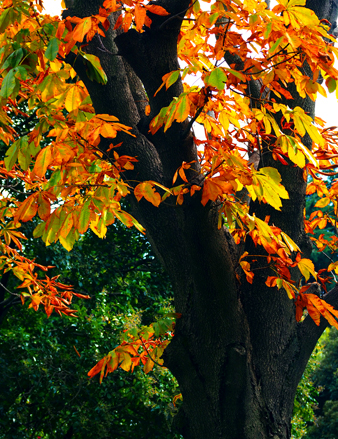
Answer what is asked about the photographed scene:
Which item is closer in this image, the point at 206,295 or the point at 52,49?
the point at 52,49

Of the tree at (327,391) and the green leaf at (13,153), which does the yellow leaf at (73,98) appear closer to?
the green leaf at (13,153)

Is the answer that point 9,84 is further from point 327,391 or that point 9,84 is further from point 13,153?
point 327,391

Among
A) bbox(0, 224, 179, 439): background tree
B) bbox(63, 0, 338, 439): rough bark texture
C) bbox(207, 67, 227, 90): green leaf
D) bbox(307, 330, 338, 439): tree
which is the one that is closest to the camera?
bbox(207, 67, 227, 90): green leaf

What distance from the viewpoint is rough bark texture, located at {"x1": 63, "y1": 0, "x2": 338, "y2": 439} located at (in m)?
1.79

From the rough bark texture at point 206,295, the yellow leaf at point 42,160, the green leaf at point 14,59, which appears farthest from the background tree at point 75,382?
the green leaf at point 14,59

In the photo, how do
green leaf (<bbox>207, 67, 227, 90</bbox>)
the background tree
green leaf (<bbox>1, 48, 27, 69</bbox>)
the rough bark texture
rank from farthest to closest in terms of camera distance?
the background tree → the rough bark texture → green leaf (<bbox>1, 48, 27, 69</bbox>) → green leaf (<bbox>207, 67, 227, 90</bbox>)

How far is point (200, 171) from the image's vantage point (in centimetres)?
182

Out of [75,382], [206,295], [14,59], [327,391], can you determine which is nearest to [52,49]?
[14,59]

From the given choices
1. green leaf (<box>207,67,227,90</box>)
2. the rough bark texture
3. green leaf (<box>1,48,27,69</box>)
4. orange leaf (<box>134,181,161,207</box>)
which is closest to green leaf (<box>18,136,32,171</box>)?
green leaf (<box>1,48,27,69</box>)

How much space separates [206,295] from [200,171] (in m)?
0.58

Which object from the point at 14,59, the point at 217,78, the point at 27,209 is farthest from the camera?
the point at 27,209

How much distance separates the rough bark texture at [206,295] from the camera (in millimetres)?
1785

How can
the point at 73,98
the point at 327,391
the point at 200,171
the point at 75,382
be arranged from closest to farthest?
the point at 73,98 → the point at 200,171 → the point at 75,382 → the point at 327,391

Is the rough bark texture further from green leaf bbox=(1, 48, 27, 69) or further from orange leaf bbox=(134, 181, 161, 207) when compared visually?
green leaf bbox=(1, 48, 27, 69)
